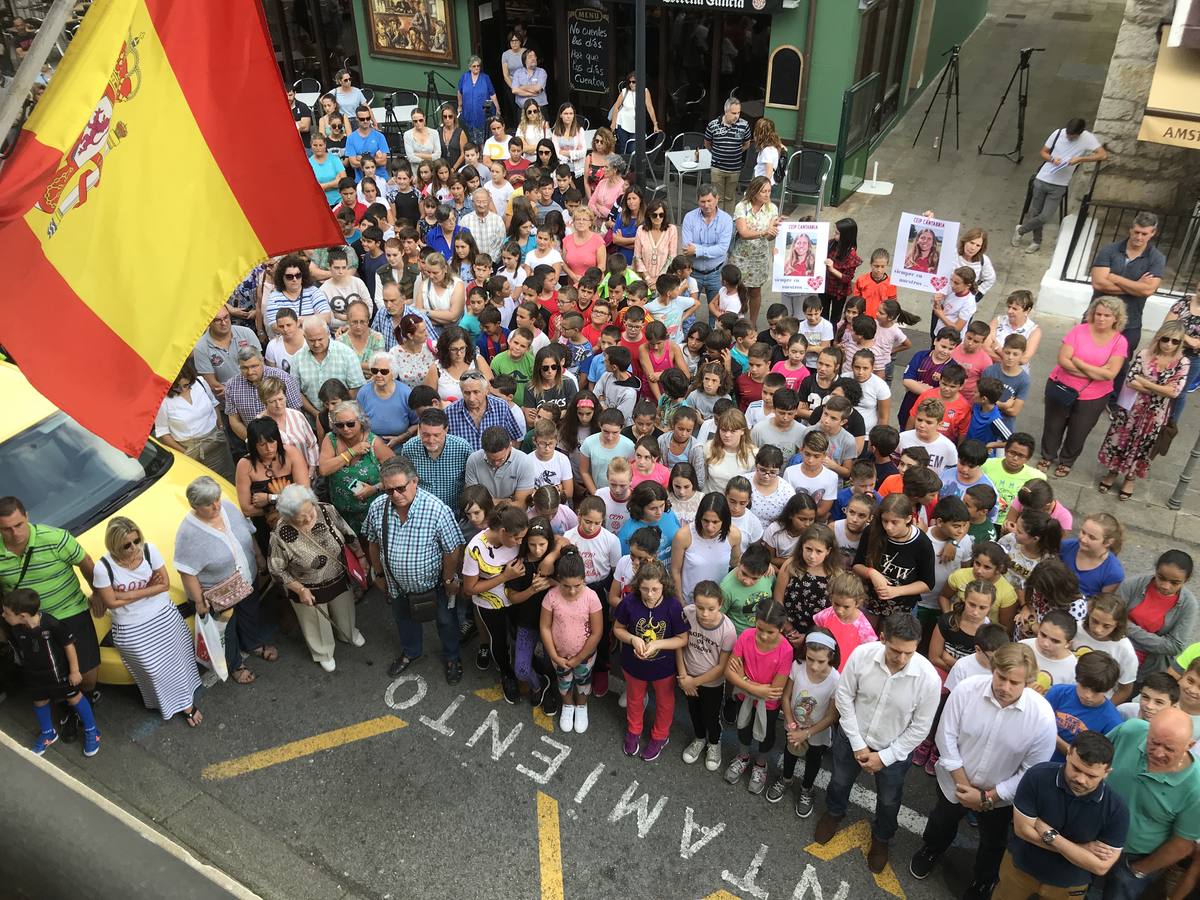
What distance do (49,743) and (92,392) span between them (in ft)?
13.2

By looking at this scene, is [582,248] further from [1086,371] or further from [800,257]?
[1086,371]

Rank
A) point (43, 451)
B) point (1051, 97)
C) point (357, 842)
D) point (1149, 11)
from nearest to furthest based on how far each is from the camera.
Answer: point (357, 842)
point (43, 451)
point (1149, 11)
point (1051, 97)

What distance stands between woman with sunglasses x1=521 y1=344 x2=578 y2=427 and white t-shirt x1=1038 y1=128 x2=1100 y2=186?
808cm

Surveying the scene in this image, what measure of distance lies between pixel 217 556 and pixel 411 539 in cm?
128

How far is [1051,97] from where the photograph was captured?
1794 cm

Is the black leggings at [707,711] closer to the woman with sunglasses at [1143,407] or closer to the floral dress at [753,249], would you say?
the woman with sunglasses at [1143,407]

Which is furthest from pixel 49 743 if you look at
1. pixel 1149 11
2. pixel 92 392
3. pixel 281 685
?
pixel 1149 11

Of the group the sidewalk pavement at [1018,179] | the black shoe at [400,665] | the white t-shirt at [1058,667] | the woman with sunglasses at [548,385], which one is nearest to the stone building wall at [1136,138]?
the sidewalk pavement at [1018,179]

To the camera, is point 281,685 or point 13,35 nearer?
point 281,685

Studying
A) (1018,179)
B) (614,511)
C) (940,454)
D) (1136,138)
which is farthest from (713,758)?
(1018,179)

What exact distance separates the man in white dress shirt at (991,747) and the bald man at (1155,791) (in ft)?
1.10

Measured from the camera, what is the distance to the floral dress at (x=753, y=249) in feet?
32.3

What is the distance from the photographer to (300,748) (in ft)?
20.8

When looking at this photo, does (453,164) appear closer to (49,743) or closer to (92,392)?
(49,743)
